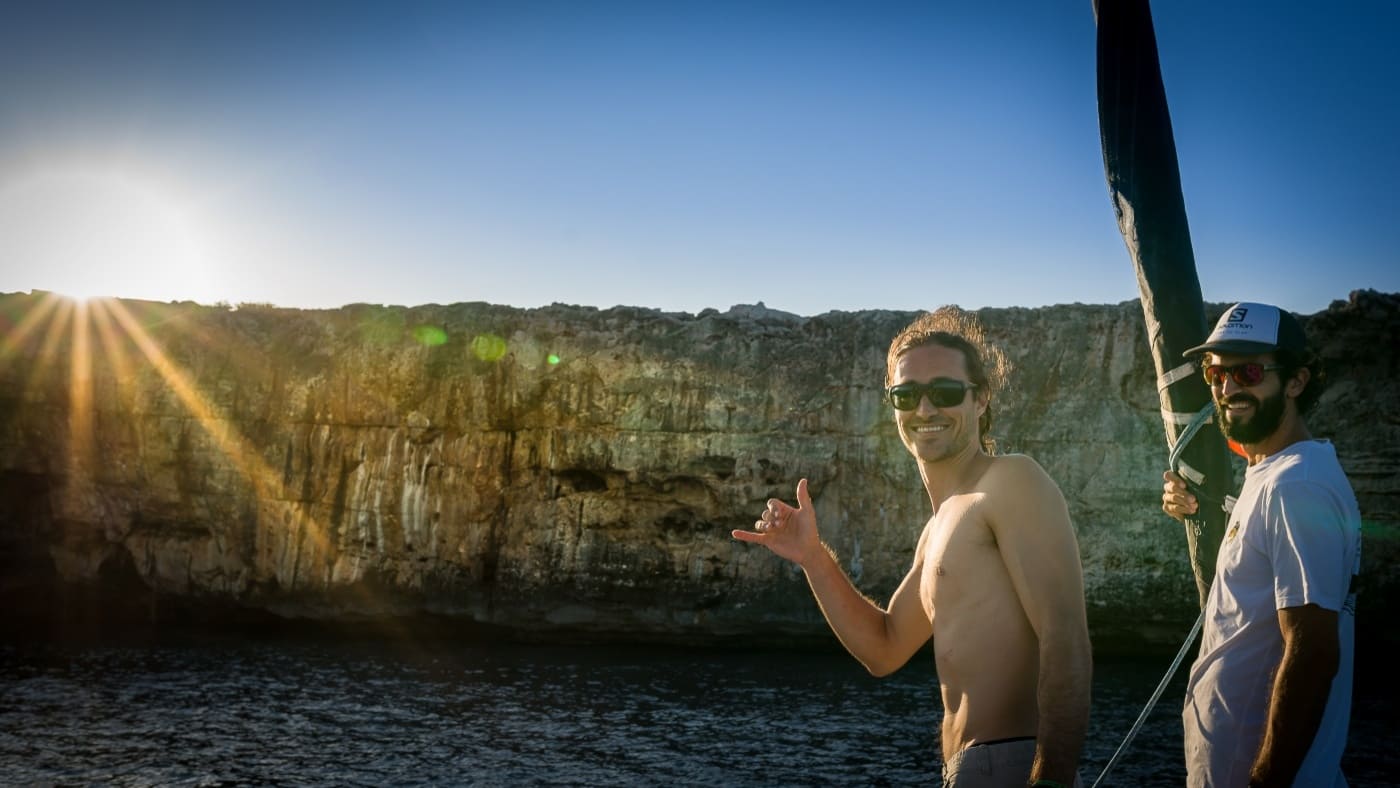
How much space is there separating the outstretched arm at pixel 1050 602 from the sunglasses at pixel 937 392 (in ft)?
1.13

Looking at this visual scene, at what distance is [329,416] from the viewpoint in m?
19.8

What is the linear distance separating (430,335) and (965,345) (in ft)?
59.3

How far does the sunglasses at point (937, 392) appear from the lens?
2826 mm

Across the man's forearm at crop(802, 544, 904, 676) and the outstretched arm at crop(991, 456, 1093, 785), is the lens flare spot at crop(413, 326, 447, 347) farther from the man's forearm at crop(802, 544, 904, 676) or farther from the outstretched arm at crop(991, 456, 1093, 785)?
the outstretched arm at crop(991, 456, 1093, 785)

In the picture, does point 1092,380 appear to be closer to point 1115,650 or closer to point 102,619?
point 1115,650

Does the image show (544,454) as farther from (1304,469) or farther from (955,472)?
(1304,469)

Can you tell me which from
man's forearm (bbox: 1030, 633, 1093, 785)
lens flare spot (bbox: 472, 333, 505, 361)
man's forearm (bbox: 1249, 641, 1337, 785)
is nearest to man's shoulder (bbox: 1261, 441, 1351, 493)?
man's forearm (bbox: 1249, 641, 1337, 785)

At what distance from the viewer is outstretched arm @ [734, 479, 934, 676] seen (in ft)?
10.2

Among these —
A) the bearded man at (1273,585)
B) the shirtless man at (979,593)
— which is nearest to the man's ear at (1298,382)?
the bearded man at (1273,585)

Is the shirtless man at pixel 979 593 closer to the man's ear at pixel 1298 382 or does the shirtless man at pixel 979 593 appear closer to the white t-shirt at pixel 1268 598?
the white t-shirt at pixel 1268 598

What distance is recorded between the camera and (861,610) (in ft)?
10.4

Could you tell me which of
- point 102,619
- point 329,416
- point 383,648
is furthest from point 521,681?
point 102,619

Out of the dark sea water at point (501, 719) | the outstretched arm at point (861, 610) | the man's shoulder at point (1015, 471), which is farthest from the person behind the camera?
the dark sea water at point (501, 719)

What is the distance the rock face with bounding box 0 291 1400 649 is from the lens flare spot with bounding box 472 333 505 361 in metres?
0.05
